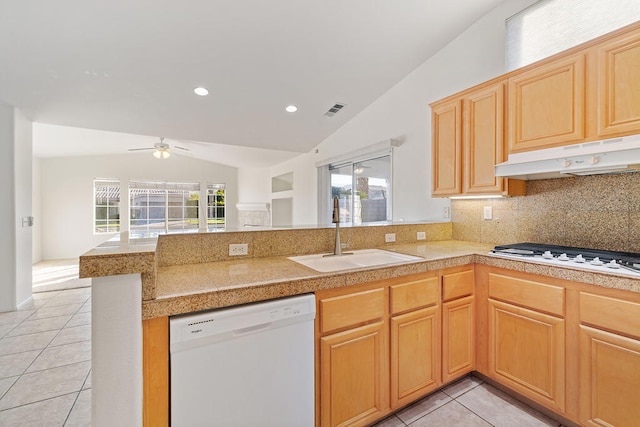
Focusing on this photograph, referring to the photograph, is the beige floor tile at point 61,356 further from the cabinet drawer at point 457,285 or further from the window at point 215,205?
the window at point 215,205

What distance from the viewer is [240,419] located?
3.61ft

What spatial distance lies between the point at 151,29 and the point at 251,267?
88.4 inches

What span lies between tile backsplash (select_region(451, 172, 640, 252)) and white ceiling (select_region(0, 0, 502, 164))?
1765 mm

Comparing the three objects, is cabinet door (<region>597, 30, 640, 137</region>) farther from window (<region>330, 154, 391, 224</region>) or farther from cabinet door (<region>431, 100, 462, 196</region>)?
window (<region>330, 154, 391, 224</region>)

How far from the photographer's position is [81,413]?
1692 mm

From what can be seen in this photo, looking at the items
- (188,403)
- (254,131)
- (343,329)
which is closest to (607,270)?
(343,329)

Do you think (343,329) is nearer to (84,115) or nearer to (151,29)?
(151,29)

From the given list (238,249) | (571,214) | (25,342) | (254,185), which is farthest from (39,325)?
(254,185)

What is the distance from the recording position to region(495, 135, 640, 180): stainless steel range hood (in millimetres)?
1412

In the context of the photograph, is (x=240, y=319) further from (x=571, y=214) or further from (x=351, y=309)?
(x=571, y=214)

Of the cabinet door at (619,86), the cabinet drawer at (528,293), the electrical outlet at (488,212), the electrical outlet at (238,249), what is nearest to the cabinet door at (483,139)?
the electrical outlet at (488,212)

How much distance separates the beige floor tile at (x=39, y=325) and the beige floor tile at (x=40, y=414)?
1.35 meters

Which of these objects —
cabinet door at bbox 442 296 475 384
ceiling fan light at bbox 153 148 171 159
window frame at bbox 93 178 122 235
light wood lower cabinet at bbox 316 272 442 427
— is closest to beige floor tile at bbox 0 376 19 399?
light wood lower cabinet at bbox 316 272 442 427

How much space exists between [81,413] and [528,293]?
2.85 m
